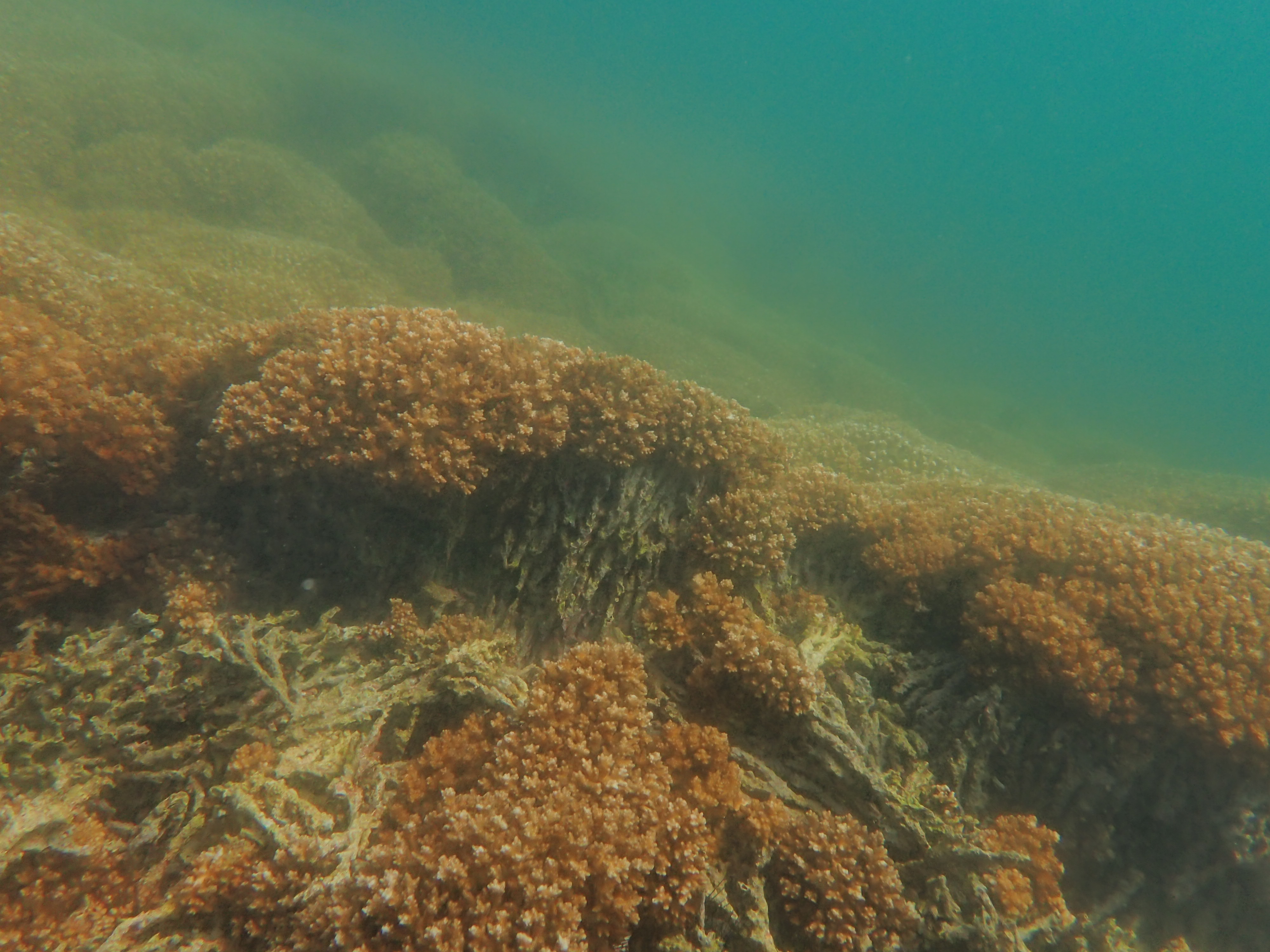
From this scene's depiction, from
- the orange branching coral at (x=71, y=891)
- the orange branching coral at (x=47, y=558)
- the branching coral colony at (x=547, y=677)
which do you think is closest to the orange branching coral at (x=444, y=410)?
the branching coral colony at (x=547, y=677)

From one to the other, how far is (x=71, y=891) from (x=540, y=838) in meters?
3.82

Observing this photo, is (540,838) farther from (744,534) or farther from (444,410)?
(444,410)

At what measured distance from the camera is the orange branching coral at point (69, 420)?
675cm

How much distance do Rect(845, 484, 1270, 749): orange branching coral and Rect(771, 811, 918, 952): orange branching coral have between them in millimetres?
4079

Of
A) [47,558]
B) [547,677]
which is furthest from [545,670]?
[47,558]

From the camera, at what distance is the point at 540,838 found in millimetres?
4402

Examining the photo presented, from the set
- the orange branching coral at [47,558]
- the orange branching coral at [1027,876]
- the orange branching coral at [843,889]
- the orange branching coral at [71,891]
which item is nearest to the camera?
the orange branching coral at [71,891]

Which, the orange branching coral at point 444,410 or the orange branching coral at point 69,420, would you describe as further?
the orange branching coral at point 444,410

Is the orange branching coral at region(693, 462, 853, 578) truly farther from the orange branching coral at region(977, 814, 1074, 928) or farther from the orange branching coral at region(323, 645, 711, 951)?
the orange branching coral at region(977, 814, 1074, 928)

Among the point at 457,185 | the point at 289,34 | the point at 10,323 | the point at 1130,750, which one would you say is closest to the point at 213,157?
the point at 457,185

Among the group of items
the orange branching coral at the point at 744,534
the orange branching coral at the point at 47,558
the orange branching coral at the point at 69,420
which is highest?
the orange branching coral at the point at 744,534

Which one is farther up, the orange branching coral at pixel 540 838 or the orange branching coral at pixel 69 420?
the orange branching coral at pixel 69 420

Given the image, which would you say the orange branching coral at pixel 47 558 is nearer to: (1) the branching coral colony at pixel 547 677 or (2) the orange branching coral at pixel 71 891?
(1) the branching coral colony at pixel 547 677

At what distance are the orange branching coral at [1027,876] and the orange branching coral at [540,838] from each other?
3.61m
